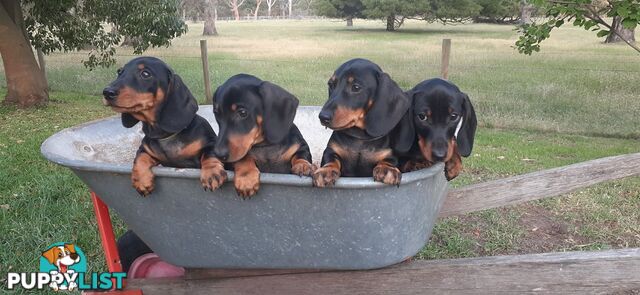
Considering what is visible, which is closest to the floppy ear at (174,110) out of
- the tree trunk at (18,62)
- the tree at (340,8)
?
the tree trunk at (18,62)

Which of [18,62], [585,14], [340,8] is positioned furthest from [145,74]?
[340,8]

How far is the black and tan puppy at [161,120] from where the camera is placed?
5.95ft

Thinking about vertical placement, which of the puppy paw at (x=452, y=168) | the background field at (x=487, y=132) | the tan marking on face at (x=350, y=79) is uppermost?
the tan marking on face at (x=350, y=79)

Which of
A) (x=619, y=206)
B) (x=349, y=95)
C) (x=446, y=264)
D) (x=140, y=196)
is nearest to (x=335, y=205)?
(x=349, y=95)

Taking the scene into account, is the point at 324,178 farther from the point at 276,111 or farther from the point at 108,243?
the point at 108,243

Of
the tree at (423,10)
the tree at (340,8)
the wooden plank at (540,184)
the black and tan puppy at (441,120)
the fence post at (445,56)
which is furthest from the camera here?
the tree at (340,8)

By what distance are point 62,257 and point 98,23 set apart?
8460mm

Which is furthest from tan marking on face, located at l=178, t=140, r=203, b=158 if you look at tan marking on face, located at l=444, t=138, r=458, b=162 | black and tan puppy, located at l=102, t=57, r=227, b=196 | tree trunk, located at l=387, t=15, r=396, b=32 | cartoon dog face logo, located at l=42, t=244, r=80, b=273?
tree trunk, located at l=387, t=15, r=396, b=32

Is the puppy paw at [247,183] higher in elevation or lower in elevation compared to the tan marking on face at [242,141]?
lower

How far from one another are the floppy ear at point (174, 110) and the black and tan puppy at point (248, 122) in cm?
16

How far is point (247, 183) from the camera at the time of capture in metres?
1.70

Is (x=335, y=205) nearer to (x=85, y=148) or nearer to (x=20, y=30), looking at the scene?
(x=85, y=148)

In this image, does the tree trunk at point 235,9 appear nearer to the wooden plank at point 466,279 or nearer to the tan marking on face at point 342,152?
the wooden plank at point 466,279

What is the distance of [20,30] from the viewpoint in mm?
8727
